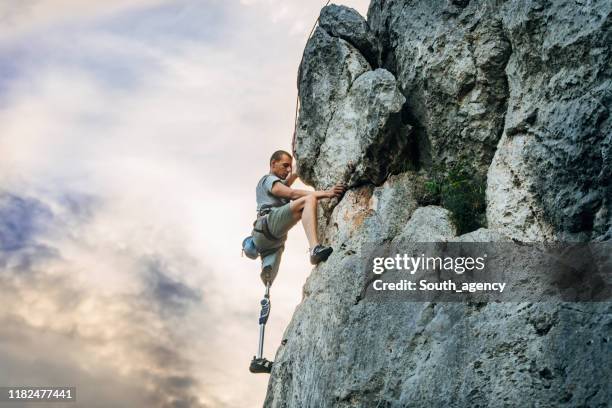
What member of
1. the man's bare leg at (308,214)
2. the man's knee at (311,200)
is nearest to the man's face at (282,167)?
the man's bare leg at (308,214)

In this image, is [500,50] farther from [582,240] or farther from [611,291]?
[611,291]

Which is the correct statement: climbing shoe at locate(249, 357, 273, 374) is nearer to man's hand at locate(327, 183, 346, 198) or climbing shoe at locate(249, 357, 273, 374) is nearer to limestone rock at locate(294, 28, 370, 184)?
man's hand at locate(327, 183, 346, 198)

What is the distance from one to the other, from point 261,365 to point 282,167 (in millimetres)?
4040

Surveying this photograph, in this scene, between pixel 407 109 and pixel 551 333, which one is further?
pixel 407 109

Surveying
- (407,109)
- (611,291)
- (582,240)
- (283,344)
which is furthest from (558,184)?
(283,344)

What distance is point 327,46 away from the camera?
14.7 metres

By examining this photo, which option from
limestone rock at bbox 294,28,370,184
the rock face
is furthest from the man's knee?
limestone rock at bbox 294,28,370,184

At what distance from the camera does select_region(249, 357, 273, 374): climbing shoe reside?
13.3 metres

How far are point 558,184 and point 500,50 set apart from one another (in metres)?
3.17

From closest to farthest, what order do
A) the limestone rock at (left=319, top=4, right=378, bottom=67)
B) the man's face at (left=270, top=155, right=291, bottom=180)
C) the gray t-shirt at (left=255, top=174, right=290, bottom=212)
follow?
the gray t-shirt at (left=255, top=174, right=290, bottom=212), the limestone rock at (left=319, top=4, right=378, bottom=67), the man's face at (left=270, top=155, right=291, bottom=180)

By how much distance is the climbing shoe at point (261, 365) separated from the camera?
13336mm

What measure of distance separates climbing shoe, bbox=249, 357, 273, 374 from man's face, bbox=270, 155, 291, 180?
3.76m

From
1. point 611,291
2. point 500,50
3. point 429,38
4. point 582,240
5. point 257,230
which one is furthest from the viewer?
point 257,230

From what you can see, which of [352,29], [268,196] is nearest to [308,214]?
[268,196]
